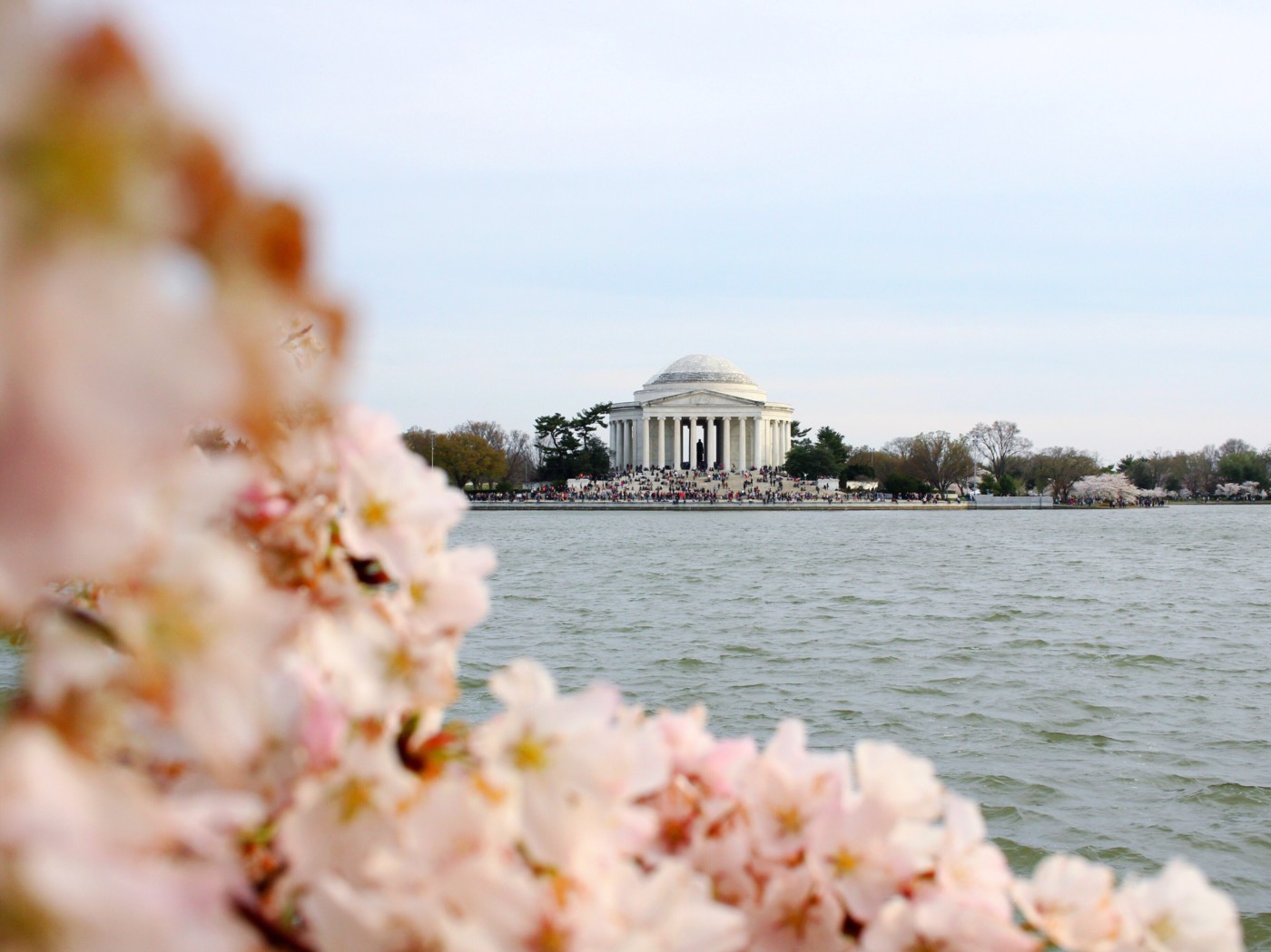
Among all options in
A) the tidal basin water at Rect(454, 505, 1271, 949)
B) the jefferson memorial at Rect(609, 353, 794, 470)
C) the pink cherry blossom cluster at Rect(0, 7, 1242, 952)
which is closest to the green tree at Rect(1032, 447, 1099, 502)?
the jefferson memorial at Rect(609, 353, 794, 470)

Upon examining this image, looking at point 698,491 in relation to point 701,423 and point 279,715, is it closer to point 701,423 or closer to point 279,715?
point 701,423

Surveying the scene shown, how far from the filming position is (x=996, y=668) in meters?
14.4

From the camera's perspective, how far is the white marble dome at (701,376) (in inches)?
4245

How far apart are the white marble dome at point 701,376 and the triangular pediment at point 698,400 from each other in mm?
2235

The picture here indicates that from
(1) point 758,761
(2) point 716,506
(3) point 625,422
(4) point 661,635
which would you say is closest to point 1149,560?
(4) point 661,635

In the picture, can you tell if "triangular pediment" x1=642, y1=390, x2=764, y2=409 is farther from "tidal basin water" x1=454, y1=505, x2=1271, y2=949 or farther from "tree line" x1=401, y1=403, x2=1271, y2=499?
"tidal basin water" x1=454, y1=505, x2=1271, y2=949

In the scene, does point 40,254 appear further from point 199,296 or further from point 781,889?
point 781,889

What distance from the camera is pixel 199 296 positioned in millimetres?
522

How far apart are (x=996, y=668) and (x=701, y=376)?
312 feet

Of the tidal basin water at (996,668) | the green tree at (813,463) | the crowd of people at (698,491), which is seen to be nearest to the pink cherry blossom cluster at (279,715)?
the tidal basin water at (996,668)

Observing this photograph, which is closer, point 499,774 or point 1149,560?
point 499,774

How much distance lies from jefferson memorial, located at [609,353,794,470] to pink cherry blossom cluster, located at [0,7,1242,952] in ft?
332

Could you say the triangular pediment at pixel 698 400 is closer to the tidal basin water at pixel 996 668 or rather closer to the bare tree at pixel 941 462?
the bare tree at pixel 941 462

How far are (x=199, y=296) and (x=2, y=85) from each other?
0.12 metres
